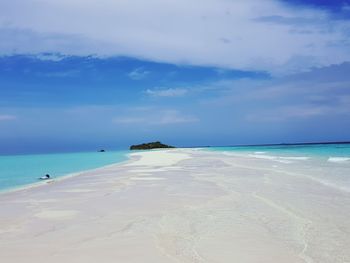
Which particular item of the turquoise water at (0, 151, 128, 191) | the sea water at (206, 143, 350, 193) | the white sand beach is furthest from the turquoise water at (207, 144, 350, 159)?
the white sand beach

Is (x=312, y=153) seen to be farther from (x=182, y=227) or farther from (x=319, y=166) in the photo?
(x=182, y=227)

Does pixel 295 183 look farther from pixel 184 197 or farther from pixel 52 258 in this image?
pixel 52 258

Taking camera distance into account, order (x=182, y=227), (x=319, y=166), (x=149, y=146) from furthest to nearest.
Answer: (x=149, y=146) → (x=319, y=166) → (x=182, y=227)

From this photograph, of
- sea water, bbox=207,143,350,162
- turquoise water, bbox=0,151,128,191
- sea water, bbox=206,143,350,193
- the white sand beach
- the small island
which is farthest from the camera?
the small island

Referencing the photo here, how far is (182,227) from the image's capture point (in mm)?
8219

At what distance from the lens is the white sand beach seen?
629cm

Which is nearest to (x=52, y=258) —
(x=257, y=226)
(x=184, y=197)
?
(x=257, y=226)

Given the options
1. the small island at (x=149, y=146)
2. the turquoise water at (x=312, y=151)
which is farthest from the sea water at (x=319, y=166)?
the small island at (x=149, y=146)

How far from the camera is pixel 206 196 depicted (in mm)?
12797

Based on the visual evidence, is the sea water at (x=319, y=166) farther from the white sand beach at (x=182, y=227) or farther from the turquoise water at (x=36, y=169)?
the turquoise water at (x=36, y=169)

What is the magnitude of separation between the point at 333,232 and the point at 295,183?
8.75 metres

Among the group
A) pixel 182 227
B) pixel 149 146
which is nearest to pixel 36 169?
pixel 182 227

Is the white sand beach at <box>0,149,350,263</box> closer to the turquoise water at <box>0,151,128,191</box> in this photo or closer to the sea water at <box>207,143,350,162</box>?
the turquoise water at <box>0,151,128,191</box>

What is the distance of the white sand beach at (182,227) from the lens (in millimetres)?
6289
